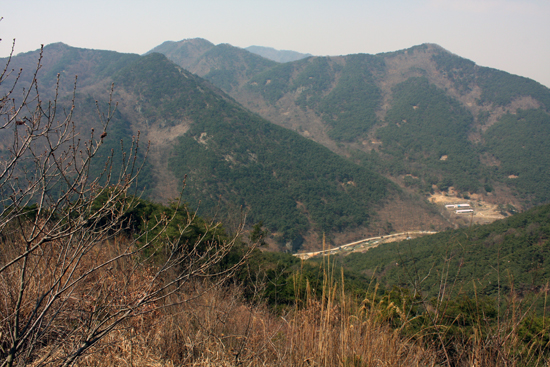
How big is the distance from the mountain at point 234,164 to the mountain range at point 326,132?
0.25 meters

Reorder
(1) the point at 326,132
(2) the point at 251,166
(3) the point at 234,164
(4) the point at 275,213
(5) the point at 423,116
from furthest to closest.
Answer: (1) the point at 326,132, (5) the point at 423,116, (2) the point at 251,166, (3) the point at 234,164, (4) the point at 275,213

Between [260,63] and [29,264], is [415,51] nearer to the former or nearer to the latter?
[260,63]

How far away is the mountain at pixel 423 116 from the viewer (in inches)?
2704

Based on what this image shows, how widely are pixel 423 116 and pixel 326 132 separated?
1059 inches

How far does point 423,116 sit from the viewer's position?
8850 cm

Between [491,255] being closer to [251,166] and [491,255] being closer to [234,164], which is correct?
[251,166]

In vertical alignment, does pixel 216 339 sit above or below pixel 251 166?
above

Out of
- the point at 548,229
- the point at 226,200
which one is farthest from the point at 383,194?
the point at 548,229

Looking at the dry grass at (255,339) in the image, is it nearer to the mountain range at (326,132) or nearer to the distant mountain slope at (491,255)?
the mountain range at (326,132)

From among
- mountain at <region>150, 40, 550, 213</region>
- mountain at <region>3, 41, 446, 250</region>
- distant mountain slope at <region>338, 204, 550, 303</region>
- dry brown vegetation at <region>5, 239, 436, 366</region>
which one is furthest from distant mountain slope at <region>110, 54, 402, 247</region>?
dry brown vegetation at <region>5, 239, 436, 366</region>

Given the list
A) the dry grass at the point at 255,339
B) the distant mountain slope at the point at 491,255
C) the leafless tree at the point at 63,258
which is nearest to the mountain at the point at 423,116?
the distant mountain slope at the point at 491,255

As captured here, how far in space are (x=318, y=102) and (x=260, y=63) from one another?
1687 inches

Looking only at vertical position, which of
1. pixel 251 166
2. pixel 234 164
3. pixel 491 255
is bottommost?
pixel 491 255

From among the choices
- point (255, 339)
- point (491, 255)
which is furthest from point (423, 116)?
point (255, 339)
